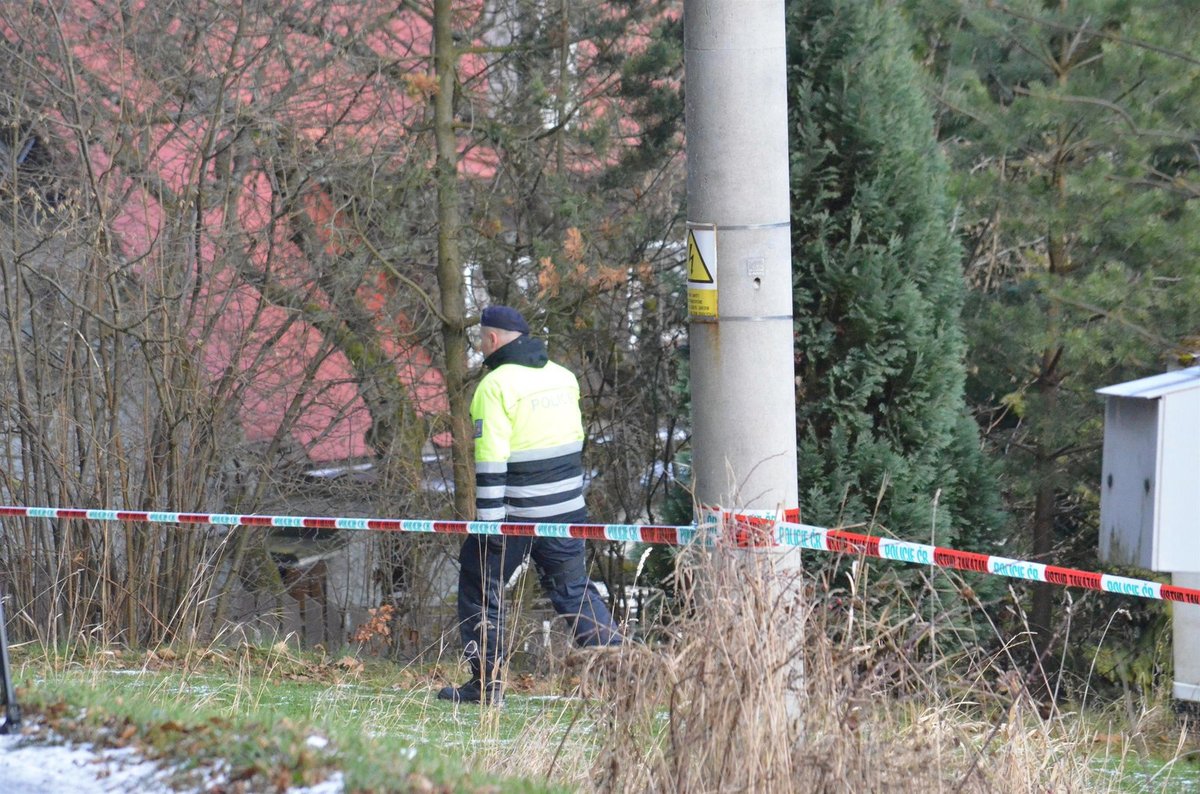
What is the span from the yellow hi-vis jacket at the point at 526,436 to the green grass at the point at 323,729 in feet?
3.00

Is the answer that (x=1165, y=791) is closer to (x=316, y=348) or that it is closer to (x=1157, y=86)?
(x=1157, y=86)

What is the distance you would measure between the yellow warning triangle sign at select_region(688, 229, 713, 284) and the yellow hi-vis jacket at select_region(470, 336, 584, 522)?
173 centimetres

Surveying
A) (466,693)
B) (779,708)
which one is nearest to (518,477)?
(466,693)

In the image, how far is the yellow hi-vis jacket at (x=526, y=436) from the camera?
20.3ft

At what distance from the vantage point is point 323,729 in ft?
13.4

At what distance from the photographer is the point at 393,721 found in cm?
557

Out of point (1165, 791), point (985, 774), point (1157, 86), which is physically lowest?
point (1165, 791)

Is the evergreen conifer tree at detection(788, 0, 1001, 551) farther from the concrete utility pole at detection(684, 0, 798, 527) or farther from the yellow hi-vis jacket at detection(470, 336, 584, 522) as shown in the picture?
the concrete utility pole at detection(684, 0, 798, 527)

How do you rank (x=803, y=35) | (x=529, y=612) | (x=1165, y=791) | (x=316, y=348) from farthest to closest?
(x=529, y=612), (x=316, y=348), (x=803, y=35), (x=1165, y=791)

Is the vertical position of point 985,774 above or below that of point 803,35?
below

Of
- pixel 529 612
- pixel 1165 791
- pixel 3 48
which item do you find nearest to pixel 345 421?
pixel 529 612

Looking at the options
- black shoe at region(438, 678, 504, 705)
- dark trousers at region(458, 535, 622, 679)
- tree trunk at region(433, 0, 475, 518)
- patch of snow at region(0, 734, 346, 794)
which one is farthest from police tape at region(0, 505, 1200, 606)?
tree trunk at region(433, 0, 475, 518)

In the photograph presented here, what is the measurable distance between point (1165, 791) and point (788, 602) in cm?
203

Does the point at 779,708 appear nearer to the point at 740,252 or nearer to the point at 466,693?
the point at 740,252
